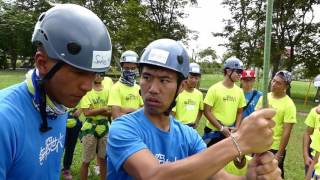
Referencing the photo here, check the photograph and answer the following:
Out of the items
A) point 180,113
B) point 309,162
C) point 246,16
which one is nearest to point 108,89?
point 180,113

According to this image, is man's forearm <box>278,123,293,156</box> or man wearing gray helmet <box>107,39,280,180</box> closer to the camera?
man wearing gray helmet <box>107,39,280,180</box>

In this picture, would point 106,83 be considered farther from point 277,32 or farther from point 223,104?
point 277,32

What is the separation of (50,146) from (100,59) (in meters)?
0.58

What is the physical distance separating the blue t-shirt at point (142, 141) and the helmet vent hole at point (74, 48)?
516 mm

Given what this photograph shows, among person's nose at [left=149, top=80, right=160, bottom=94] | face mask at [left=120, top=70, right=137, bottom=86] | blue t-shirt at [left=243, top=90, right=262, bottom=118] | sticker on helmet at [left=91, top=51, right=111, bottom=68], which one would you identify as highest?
sticker on helmet at [left=91, top=51, right=111, bottom=68]

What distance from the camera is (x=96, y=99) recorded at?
7.34 meters

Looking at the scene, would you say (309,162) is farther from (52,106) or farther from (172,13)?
(172,13)

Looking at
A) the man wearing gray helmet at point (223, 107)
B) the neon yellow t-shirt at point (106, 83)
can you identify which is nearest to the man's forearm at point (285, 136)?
the man wearing gray helmet at point (223, 107)

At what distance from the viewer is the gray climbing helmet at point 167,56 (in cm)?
277

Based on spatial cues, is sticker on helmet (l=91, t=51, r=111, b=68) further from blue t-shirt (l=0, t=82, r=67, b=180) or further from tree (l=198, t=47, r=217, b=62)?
tree (l=198, t=47, r=217, b=62)

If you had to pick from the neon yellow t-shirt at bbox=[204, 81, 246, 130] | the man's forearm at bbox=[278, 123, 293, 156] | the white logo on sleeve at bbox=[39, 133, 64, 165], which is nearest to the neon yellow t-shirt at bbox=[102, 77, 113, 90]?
the neon yellow t-shirt at bbox=[204, 81, 246, 130]

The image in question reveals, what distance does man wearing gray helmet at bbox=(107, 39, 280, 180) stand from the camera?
204cm

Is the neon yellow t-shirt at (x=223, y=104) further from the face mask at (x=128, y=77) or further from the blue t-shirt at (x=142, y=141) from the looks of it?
the blue t-shirt at (x=142, y=141)

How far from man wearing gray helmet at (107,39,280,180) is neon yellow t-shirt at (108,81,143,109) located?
13.9ft
